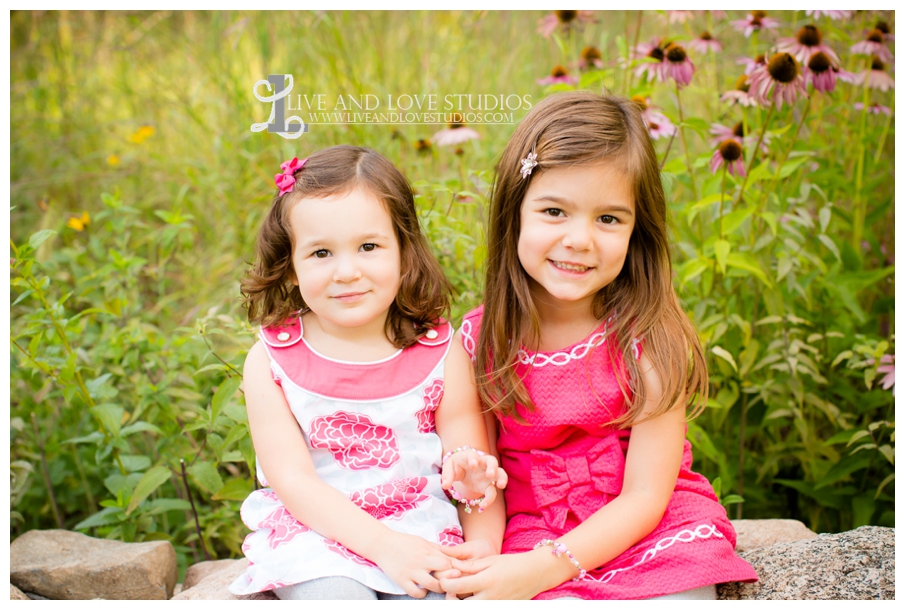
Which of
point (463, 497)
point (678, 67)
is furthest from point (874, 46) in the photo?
point (463, 497)

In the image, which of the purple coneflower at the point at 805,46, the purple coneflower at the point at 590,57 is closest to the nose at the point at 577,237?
the purple coneflower at the point at 805,46

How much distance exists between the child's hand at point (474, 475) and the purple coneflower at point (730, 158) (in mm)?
1067

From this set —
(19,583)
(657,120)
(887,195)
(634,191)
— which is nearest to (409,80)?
(657,120)

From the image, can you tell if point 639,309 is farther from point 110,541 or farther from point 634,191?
point 110,541

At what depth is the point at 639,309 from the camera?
1.54 meters

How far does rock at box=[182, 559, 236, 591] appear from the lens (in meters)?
1.82

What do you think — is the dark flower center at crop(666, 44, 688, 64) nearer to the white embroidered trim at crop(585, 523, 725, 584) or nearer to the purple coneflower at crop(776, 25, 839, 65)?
the purple coneflower at crop(776, 25, 839, 65)

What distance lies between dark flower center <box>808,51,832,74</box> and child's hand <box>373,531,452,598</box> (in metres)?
1.57

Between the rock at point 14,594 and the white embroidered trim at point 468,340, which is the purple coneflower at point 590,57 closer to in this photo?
the white embroidered trim at point 468,340

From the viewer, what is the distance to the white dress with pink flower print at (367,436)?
1.46m

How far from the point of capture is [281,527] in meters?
1.45

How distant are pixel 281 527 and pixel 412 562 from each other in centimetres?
28

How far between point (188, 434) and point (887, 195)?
92.1 inches

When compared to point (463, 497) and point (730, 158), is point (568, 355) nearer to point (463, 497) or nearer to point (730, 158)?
point (463, 497)
